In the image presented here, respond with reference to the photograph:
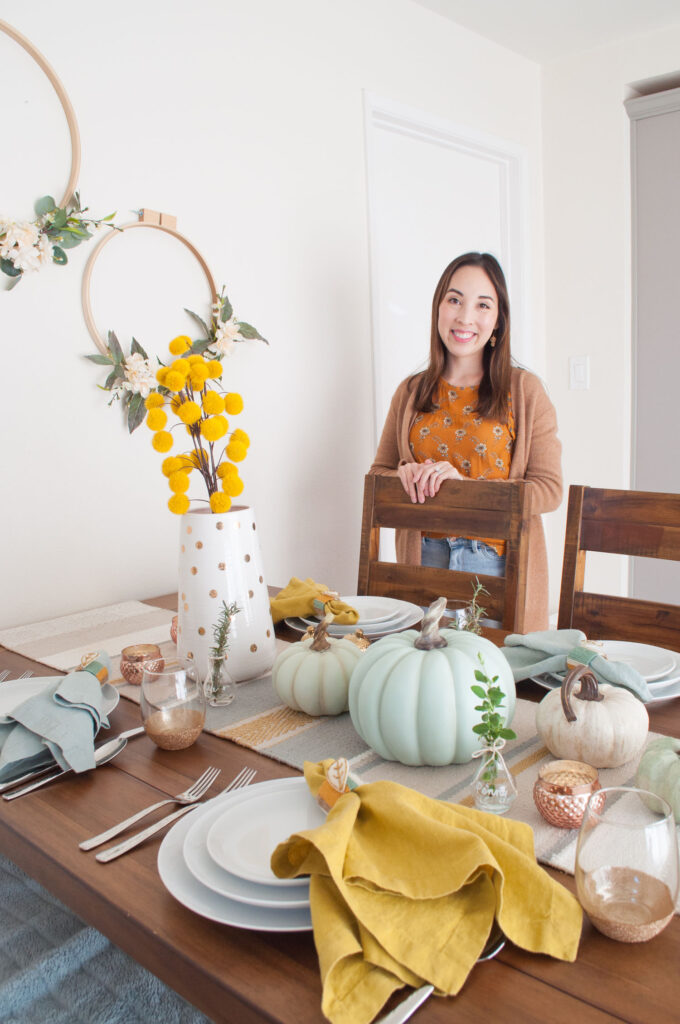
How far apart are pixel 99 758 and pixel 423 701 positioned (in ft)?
1.26

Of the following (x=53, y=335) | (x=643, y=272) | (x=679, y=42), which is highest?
(x=679, y=42)

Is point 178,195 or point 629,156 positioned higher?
point 629,156

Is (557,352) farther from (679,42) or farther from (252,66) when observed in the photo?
(252,66)

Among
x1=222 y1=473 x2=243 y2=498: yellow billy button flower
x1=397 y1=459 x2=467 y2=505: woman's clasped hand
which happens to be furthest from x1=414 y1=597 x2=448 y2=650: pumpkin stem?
x1=397 y1=459 x2=467 y2=505: woman's clasped hand

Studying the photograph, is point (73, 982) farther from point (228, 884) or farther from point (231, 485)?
point (231, 485)

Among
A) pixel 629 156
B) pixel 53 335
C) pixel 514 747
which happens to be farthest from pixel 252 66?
pixel 514 747

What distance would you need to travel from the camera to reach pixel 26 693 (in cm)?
112

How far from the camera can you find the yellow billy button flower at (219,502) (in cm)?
111

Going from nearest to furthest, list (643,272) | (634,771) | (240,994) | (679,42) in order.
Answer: (240,994) → (634,771) → (679,42) → (643,272)

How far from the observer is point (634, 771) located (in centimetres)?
84

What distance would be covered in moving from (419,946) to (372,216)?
2286 mm

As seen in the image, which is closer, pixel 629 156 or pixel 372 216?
pixel 372 216

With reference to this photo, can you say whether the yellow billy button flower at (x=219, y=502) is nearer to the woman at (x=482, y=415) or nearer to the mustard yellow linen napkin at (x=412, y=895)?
the mustard yellow linen napkin at (x=412, y=895)

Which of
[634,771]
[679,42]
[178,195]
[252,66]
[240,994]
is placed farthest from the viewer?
[679,42]
